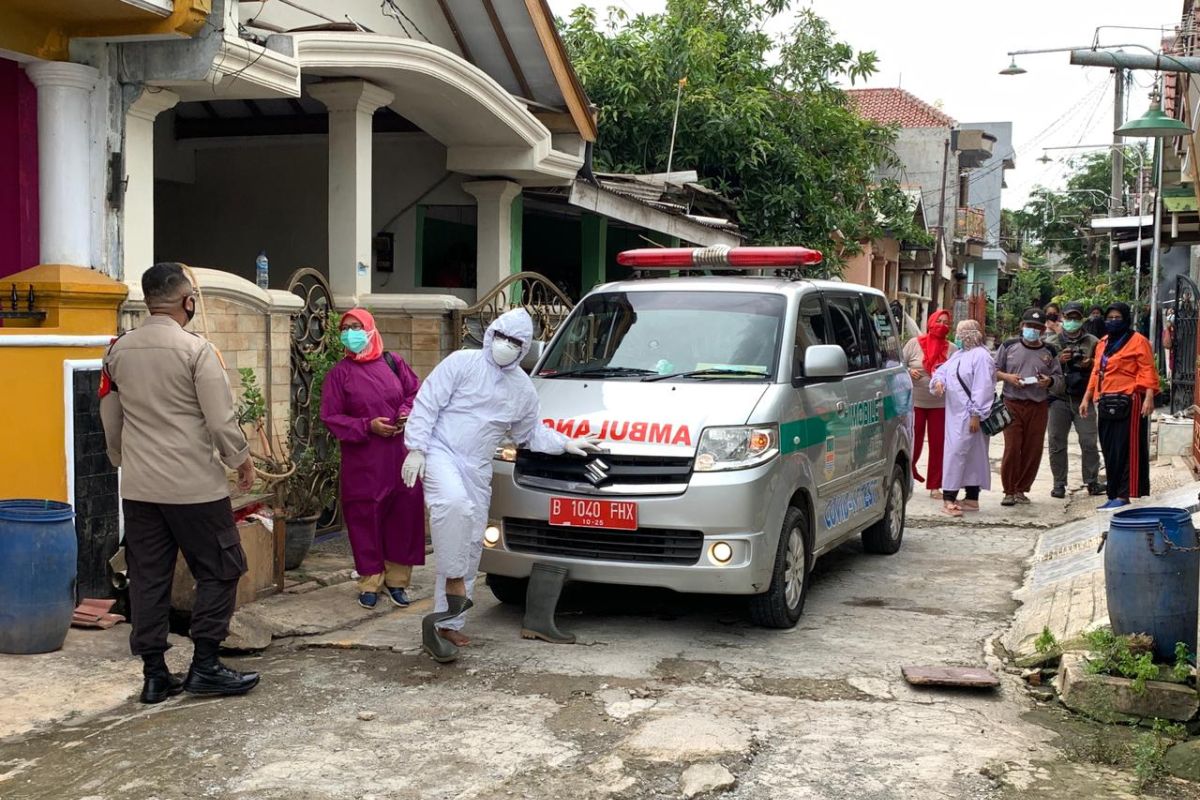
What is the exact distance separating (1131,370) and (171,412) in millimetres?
8169

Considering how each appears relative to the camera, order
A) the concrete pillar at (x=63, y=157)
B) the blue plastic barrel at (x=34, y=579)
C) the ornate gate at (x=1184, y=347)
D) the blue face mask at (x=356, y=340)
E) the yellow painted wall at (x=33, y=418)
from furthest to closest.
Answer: the ornate gate at (x=1184, y=347), the concrete pillar at (x=63, y=157), the blue face mask at (x=356, y=340), the yellow painted wall at (x=33, y=418), the blue plastic barrel at (x=34, y=579)

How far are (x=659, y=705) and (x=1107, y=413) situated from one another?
674 centimetres

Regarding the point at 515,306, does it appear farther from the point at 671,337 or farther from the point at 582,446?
the point at 582,446

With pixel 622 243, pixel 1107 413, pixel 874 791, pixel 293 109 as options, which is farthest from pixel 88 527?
pixel 622 243

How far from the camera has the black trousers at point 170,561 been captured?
5.33 meters

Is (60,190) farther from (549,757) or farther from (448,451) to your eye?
(549,757)

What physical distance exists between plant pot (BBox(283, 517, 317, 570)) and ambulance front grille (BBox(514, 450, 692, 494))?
2073 mm

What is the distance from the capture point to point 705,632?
669 cm

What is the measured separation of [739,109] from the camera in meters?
17.9

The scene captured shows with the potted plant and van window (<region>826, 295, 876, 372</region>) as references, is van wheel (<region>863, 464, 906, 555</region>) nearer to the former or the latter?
van window (<region>826, 295, 876, 372</region>)

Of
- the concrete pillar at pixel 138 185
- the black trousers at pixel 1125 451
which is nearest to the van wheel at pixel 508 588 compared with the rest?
the concrete pillar at pixel 138 185

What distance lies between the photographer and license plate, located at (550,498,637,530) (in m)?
6.30

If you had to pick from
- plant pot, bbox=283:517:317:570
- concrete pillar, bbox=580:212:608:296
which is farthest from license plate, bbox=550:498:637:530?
concrete pillar, bbox=580:212:608:296

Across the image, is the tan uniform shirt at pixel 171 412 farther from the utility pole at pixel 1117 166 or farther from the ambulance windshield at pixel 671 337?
the utility pole at pixel 1117 166
